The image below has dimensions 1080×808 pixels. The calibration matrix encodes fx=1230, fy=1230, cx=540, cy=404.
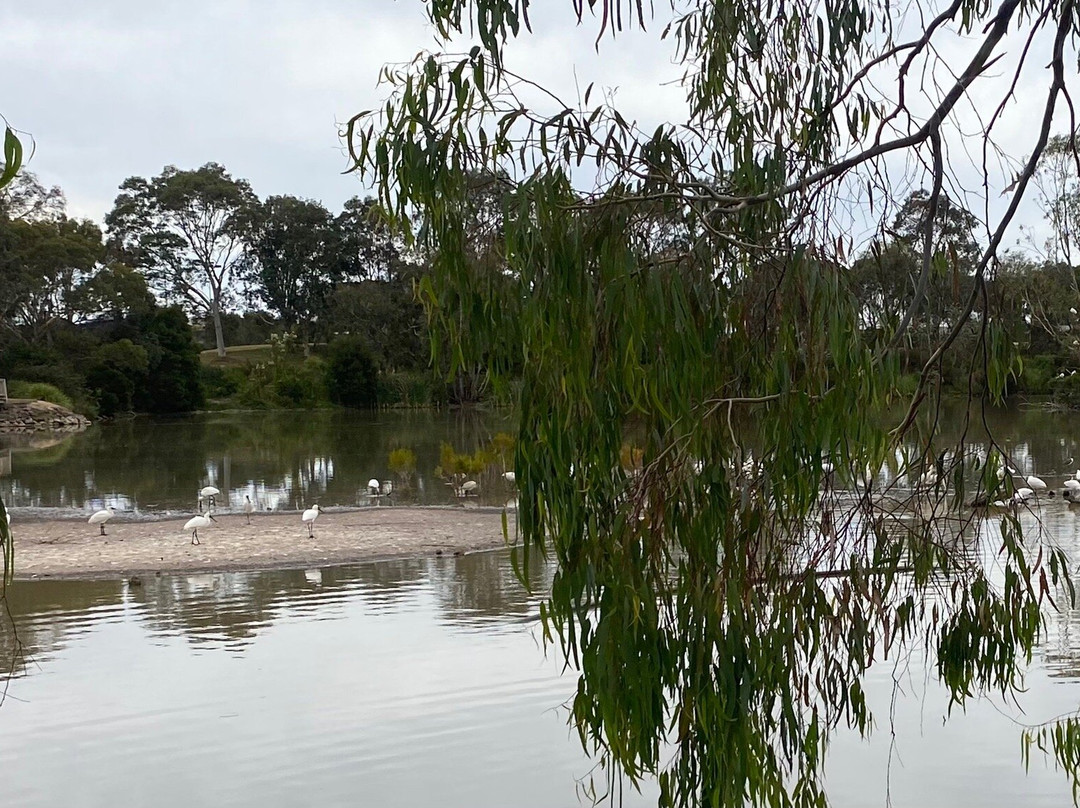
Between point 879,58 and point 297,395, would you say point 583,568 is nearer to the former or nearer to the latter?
point 879,58

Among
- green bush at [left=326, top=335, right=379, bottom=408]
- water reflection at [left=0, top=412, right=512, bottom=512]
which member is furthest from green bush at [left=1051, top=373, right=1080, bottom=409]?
green bush at [left=326, top=335, right=379, bottom=408]

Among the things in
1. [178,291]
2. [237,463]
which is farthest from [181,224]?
[237,463]

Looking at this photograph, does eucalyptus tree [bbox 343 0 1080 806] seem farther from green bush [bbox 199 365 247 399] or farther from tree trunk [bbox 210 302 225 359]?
tree trunk [bbox 210 302 225 359]

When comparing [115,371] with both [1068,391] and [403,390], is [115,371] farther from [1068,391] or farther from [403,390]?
[1068,391]

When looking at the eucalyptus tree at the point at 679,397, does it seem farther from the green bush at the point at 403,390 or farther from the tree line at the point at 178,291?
the green bush at the point at 403,390

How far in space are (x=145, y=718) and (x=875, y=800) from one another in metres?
3.28

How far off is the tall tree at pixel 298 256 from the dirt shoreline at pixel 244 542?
32.6m

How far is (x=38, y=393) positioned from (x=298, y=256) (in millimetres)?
14024

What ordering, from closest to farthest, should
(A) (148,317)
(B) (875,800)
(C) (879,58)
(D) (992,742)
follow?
(C) (879,58), (B) (875,800), (D) (992,742), (A) (148,317)

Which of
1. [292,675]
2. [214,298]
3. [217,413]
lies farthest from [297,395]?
[292,675]

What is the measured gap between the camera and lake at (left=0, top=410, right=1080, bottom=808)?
487 centimetres

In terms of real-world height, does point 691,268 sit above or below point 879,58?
below

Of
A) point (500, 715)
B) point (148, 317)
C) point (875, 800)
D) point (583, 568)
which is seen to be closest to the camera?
point (583, 568)

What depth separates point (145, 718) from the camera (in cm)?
572
